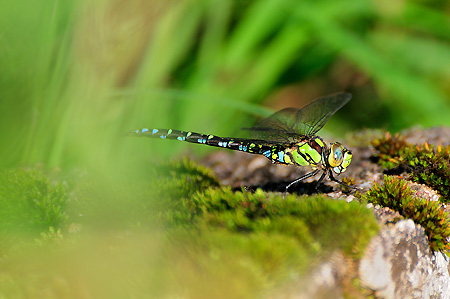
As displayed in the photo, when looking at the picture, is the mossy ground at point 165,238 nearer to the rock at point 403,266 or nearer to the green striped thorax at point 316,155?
the rock at point 403,266

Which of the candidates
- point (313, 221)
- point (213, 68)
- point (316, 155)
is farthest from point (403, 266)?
point (213, 68)

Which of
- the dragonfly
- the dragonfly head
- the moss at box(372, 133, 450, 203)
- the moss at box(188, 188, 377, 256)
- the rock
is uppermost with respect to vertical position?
the dragonfly

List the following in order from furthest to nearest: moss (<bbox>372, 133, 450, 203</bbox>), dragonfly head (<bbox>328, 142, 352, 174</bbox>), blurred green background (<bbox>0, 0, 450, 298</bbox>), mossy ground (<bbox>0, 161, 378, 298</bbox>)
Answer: dragonfly head (<bbox>328, 142, 352, 174</bbox>), moss (<bbox>372, 133, 450, 203</bbox>), blurred green background (<bbox>0, 0, 450, 298</bbox>), mossy ground (<bbox>0, 161, 378, 298</bbox>)

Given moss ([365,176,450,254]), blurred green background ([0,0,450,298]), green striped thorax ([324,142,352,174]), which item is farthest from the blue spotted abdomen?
moss ([365,176,450,254])

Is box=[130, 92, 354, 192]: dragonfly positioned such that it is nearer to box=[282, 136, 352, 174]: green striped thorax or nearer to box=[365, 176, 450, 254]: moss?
box=[282, 136, 352, 174]: green striped thorax

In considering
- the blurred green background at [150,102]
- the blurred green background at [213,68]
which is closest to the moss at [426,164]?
the blurred green background at [150,102]

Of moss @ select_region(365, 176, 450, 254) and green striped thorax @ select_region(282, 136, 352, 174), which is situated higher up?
green striped thorax @ select_region(282, 136, 352, 174)
